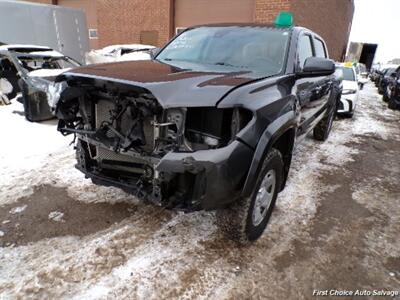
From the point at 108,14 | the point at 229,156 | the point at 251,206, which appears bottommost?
the point at 251,206

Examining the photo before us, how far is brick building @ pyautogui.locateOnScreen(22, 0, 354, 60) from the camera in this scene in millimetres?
10957

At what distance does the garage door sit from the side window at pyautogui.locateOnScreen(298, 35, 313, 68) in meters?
7.49

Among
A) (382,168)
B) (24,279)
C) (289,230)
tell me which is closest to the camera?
(24,279)

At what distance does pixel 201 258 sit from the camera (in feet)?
8.83

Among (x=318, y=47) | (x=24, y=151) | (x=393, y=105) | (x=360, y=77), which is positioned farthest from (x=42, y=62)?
(x=393, y=105)

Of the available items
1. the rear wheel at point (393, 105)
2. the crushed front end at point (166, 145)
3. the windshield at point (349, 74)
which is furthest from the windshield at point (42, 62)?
the rear wheel at point (393, 105)

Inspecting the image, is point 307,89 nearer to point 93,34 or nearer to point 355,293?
point 355,293

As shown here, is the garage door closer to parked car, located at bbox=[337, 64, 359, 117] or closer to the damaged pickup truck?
parked car, located at bbox=[337, 64, 359, 117]

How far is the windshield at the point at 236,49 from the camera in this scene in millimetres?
3293

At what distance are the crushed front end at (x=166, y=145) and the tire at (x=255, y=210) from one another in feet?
0.97

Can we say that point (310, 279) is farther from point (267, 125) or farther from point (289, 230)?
point (267, 125)

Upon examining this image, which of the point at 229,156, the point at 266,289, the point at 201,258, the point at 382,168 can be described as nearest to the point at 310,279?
the point at 266,289

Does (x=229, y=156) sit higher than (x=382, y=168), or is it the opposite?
(x=229, y=156)

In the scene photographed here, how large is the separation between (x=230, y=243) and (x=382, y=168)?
11.9 ft
